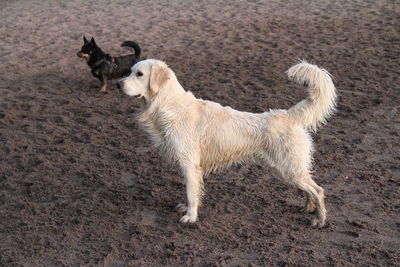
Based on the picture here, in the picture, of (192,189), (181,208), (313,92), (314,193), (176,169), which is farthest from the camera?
(176,169)

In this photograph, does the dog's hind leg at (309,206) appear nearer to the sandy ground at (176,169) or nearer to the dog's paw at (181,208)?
the sandy ground at (176,169)

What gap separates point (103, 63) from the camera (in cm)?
962

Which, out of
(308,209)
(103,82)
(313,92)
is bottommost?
(103,82)

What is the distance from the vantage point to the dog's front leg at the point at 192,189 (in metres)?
5.18

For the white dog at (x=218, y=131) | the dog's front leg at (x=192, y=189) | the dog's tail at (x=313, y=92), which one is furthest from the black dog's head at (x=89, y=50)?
the dog's tail at (x=313, y=92)

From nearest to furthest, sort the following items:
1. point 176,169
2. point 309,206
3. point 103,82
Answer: point 309,206 → point 176,169 → point 103,82

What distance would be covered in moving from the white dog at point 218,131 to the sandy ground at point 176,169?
0.46 metres

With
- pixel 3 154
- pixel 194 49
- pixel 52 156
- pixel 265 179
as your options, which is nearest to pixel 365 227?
pixel 265 179

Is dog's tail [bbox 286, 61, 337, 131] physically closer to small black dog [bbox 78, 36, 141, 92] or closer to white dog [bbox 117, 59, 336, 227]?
white dog [bbox 117, 59, 336, 227]

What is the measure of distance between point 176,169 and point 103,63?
3896 mm

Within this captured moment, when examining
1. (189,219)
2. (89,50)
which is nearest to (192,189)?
(189,219)

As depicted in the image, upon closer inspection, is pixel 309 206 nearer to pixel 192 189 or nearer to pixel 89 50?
pixel 192 189

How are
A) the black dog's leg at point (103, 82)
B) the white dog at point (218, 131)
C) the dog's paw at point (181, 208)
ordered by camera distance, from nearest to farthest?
1. the white dog at point (218, 131)
2. the dog's paw at point (181, 208)
3. the black dog's leg at point (103, 82)

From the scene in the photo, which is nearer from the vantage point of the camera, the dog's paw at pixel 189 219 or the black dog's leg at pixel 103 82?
the dog's paw at pixel 189 219
